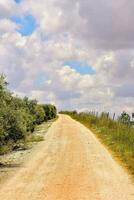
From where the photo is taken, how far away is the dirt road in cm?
1741

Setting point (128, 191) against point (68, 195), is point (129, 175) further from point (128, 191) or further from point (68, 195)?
point (68, 195)

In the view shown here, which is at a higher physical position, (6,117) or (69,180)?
(6,117)

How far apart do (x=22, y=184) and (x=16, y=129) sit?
11.4m

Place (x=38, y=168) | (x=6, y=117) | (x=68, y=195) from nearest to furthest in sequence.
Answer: (x=68, y=195) < (x=38, y=168) < (x=6, y=117)

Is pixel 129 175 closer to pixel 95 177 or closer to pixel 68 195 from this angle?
pixel 95 177

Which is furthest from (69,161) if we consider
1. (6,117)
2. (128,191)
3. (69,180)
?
(128,191)

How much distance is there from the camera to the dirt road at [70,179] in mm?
17406

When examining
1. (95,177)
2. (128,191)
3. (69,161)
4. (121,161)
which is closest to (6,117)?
(69,161)

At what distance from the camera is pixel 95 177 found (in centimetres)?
2161

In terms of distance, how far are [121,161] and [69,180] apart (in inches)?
289

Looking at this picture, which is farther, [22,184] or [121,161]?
[121,161]

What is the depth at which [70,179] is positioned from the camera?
2102cm

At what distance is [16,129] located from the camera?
3133cm

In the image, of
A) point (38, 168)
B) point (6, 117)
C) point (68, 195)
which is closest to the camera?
point (68, 195)
